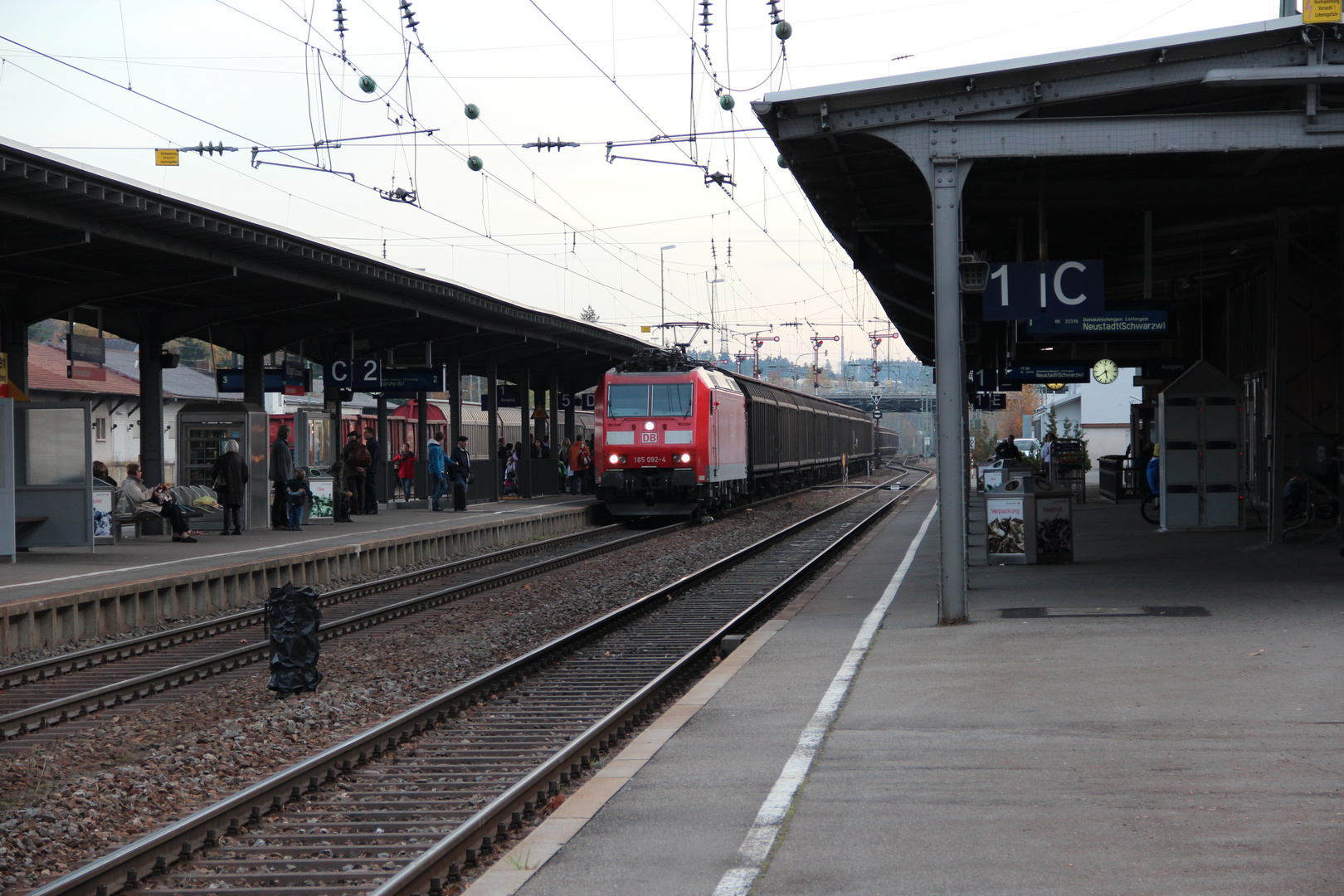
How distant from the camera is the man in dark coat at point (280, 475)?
22.8m

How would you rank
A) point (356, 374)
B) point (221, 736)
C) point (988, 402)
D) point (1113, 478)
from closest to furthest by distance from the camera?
point (221, 736), point (356, 374), point (1113, 478), point (988, 402)

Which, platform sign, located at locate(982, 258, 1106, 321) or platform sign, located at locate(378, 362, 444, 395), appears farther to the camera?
platform sign, located at locate(378, 362, 444, 395)

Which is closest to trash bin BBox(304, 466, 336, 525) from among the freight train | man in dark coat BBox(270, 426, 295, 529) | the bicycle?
man in dark coat BBox(270, 426, 295, 529)

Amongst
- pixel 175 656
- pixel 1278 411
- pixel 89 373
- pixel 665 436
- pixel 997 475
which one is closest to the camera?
pixel 175 656

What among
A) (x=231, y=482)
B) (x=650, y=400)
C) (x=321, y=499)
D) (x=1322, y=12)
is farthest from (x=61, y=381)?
(x=1322, y=12)

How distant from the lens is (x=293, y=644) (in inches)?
387

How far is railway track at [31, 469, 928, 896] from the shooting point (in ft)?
18.5

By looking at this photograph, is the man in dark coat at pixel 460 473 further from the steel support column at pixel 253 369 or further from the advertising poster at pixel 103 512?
the advertising poster at pixel 103 512

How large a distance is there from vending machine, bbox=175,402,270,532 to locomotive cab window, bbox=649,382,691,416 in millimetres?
7685

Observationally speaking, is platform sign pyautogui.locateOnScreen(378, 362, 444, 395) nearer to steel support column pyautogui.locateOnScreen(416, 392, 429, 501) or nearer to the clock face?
steel support column pyautogui.locateOnScreen(416, 392, 429, 501)

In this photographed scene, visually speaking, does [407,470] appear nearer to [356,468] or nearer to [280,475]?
[356,468]

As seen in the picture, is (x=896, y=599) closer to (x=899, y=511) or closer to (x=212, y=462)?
(x=212, y=462)

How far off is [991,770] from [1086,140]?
22.7 ft

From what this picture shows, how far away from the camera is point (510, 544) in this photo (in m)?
25.1
